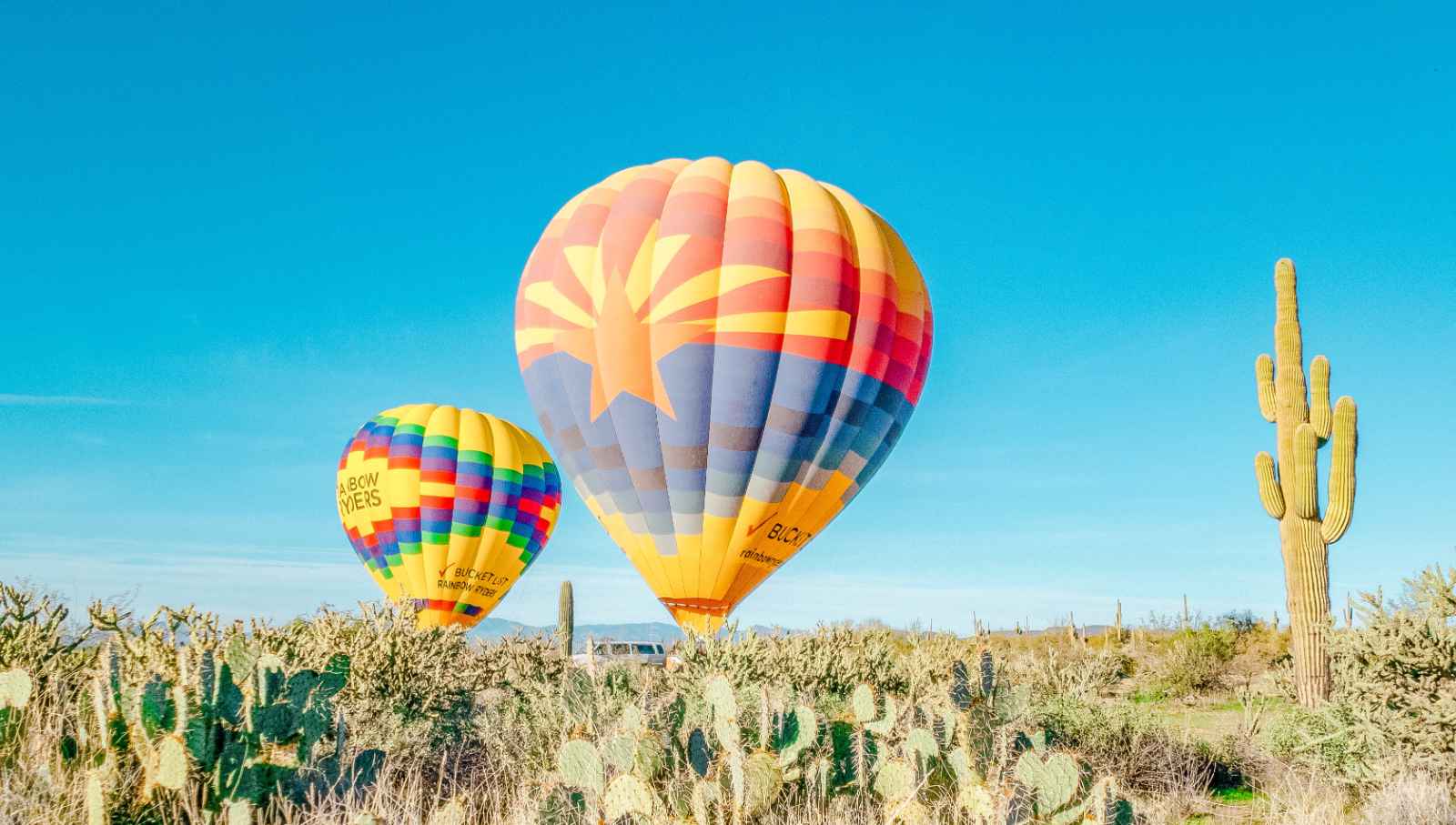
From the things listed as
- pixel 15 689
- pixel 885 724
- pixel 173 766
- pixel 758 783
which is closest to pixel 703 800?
pixel 758 783

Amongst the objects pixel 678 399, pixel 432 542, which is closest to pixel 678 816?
pixel 678 399

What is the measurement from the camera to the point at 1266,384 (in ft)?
63.9

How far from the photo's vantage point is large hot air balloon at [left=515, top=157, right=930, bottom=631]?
1599cm

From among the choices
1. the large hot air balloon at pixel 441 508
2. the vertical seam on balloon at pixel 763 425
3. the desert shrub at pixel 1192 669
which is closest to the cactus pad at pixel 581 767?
the vertical seam on balloon at pixel 763 425

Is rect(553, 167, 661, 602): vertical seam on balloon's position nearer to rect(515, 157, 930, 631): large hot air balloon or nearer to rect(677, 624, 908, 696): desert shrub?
rect(515, 157, 930, 631): large hot air balloon

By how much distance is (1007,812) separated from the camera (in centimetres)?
557

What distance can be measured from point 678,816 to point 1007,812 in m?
1.91

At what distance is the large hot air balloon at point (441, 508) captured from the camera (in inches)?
986

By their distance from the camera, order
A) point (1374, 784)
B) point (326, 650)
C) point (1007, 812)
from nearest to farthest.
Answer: point (1007, 812), point (1374, 784), point (326, 650)

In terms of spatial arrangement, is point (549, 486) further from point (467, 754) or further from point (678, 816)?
point (678, 816)

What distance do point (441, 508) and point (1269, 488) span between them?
18762mm

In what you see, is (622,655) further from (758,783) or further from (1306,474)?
(758,783)

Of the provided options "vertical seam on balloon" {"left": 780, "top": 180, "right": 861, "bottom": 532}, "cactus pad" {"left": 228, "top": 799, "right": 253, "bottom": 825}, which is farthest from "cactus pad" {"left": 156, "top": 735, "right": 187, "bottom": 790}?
"vertical seam on balloon" {"left": 780, "top": 180, "right": 861, "bottom": 532}

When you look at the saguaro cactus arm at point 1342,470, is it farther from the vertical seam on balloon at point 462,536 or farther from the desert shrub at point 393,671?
the vertical seam on balloon at point 462,536
